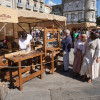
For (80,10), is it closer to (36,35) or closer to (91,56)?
(36,35)

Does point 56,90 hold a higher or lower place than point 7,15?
lower

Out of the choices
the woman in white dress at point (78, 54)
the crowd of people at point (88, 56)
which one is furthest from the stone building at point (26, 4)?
the crowd of people at point (88, 56)

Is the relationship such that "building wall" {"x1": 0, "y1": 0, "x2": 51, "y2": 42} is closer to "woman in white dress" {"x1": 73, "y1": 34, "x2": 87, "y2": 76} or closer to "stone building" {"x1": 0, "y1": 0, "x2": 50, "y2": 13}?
"stone building" {"x1": 0, "y1": 0, "x2": 50, "y2": 13}

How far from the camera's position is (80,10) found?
3681 centimetres

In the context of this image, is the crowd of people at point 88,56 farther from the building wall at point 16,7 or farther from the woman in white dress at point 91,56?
the building wall at point 16,7

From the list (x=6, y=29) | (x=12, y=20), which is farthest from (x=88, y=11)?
(x=12, y=20)

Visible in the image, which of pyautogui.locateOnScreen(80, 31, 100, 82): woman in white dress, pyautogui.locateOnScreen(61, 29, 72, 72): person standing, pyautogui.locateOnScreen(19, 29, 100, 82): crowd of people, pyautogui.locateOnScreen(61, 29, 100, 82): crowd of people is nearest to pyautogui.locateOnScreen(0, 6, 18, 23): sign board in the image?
pyautogui.locateOnScreen(61, 29, 72, 72): person standing

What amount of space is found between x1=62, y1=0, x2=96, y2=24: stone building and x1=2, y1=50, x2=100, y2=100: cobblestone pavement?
35.9 metres

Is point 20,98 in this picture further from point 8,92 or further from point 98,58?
point 98,58

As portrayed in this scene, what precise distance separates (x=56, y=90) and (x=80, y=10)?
37.7 m

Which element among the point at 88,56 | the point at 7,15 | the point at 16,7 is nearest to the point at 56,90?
the point at 88,56

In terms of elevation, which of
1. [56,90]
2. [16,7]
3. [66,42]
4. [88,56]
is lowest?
[56,90]

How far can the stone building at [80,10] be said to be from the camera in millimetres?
36188

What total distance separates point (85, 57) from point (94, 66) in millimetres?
393
